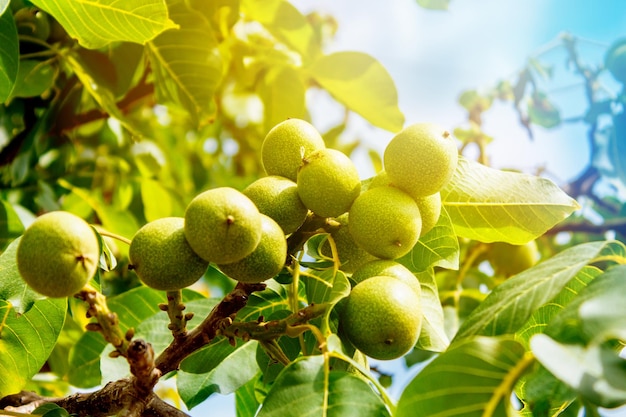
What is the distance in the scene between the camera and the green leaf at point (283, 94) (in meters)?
2.33

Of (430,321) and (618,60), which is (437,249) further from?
(618,60)

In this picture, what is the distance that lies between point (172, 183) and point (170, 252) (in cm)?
226

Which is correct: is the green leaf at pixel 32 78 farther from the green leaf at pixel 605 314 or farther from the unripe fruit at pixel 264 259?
the green leaf at pixel 605 314

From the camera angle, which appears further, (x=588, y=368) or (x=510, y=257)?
(x=510, y=257)

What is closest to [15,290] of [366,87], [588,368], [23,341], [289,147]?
[23,341]

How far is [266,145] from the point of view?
1.26m

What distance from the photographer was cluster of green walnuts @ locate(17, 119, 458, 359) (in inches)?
35.9

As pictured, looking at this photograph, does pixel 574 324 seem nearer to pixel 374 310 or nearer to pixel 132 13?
pixel 374 310

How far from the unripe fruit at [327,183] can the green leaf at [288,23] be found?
1.09 meters

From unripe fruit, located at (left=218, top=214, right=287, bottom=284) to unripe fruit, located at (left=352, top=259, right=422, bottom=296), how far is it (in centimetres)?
16

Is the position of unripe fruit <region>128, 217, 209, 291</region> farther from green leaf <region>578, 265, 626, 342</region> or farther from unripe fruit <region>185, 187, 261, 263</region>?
green leaf <region>578, 265, 626, 342</region>

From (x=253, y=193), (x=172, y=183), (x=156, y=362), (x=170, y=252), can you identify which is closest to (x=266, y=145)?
(x=253, y=193)

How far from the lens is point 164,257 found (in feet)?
3.31

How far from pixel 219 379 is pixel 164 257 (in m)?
0.48
